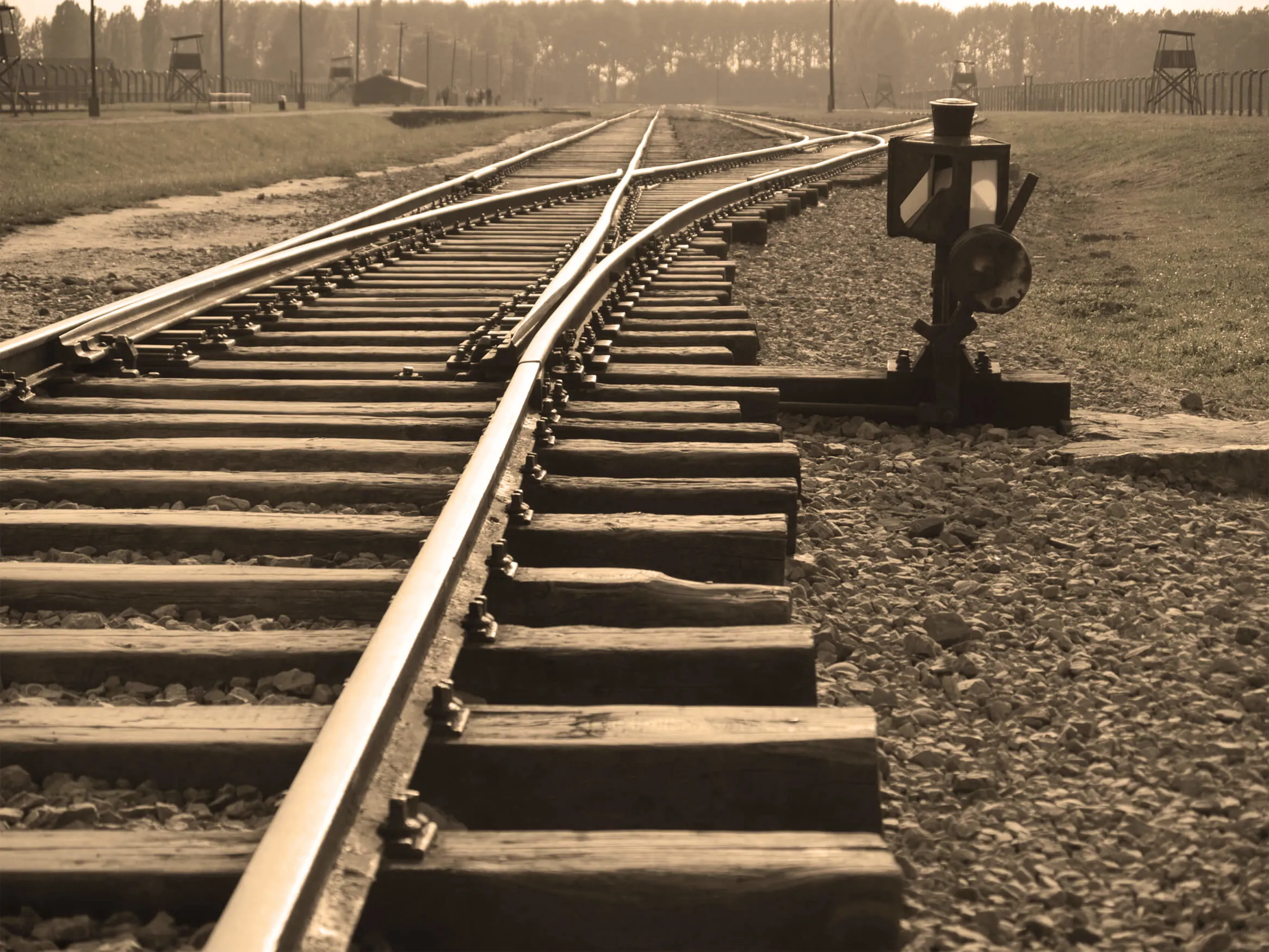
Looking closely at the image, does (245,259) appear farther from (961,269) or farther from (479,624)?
(479,624)

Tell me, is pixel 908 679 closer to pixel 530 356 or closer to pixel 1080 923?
pixel 1080 923

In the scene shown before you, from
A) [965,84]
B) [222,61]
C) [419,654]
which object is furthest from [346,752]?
[965,84]

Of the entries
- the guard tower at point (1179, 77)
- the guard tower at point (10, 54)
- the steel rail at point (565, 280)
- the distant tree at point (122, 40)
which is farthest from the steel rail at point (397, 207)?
the distant tree at point (122, 40)

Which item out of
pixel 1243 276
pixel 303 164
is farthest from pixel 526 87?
pixel 1243 276

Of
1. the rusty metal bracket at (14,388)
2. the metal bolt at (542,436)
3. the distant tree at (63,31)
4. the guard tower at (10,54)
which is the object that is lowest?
the metal bolt at (542,436)

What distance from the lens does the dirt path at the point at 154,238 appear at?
27.2 feet

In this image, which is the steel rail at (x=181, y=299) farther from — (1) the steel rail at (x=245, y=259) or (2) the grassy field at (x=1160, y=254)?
(2) the grassy field at (x=1160, y=254)

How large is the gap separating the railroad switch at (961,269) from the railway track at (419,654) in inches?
21.9

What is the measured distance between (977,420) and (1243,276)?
5.76 metres

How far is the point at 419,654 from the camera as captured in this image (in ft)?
7.66

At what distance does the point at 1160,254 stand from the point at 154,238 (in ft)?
26.6

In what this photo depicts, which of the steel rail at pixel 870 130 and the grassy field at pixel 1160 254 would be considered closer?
the grassy field at pixel 1160 254

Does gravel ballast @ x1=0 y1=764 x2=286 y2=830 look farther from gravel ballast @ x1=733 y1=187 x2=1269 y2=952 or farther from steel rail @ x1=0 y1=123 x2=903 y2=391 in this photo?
steel rail @ x1=0 y1=123 x2=903 y2=391

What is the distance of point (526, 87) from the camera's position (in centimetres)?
17162
